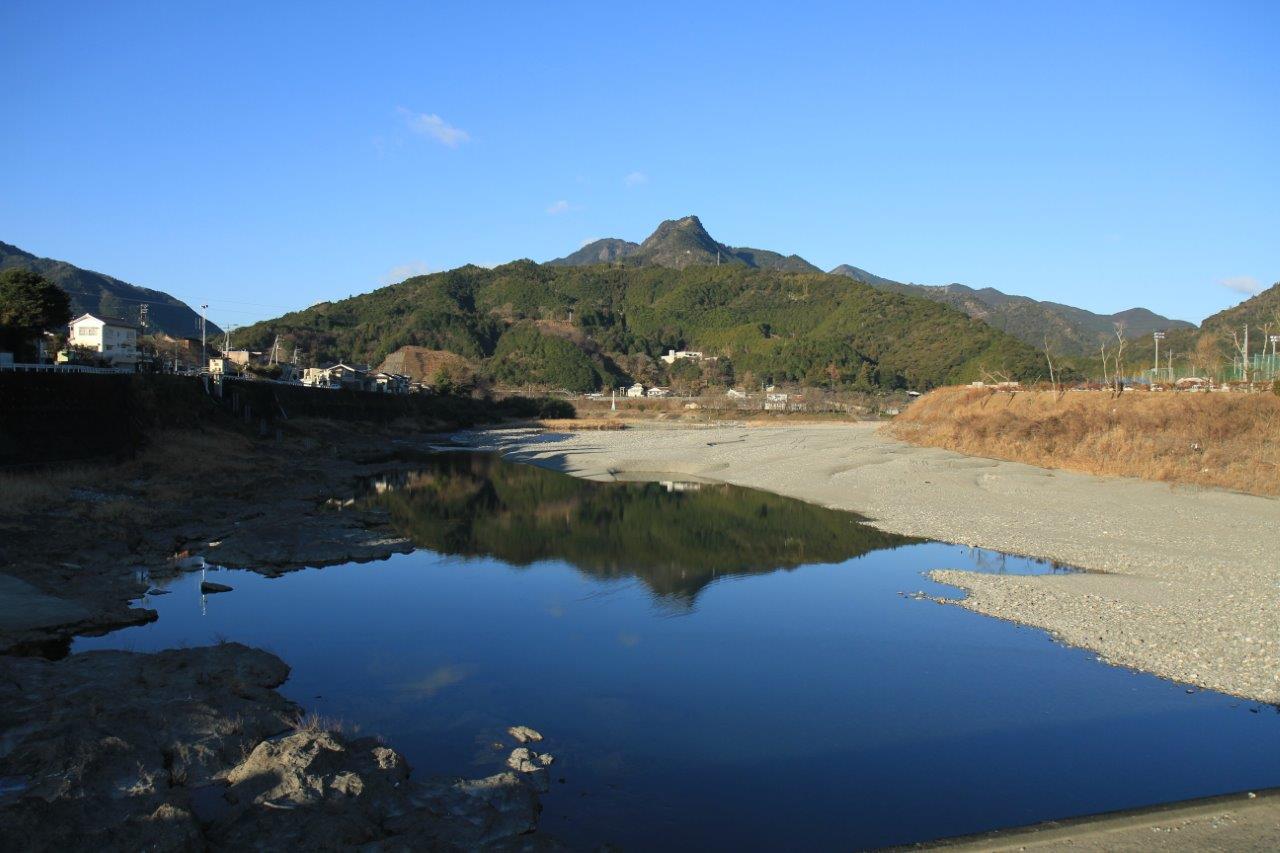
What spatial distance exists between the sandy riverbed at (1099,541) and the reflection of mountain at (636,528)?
7.11 feet

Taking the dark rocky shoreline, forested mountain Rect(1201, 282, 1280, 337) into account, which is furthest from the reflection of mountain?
forested mountain Rect(1201, 282, 1280, 337)

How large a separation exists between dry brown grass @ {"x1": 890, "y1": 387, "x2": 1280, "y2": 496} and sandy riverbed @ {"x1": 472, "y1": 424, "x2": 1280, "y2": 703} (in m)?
1.56

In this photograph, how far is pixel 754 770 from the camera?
25.1ft

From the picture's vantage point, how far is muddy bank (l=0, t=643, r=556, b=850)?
5.39 metres

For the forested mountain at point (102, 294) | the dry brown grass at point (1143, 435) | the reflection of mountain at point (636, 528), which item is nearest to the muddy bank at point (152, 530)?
the reflection of mountain at point (636, 528)

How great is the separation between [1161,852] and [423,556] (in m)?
15.2

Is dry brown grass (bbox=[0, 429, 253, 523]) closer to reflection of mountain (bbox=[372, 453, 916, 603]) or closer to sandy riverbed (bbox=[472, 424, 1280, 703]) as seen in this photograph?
reflection of mountain (bbox=[372, 453, 916, 603])

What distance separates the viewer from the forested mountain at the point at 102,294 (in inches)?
5408

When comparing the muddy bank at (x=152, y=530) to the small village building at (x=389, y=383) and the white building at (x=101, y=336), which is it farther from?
the small village building at (x=389, y=383)

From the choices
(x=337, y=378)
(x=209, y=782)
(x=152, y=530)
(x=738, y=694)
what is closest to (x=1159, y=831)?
(x=738, y=694)

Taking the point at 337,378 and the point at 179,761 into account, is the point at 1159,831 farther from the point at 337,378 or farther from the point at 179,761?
the point at 337,378

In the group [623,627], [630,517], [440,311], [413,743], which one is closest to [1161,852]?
[413,743]

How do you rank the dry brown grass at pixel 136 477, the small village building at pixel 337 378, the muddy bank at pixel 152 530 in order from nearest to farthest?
the muddy bank at pixel 152 530, the dry brown grass at pixel 136 477, the small village building at pixel 337 378

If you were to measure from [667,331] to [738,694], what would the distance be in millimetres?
165931
